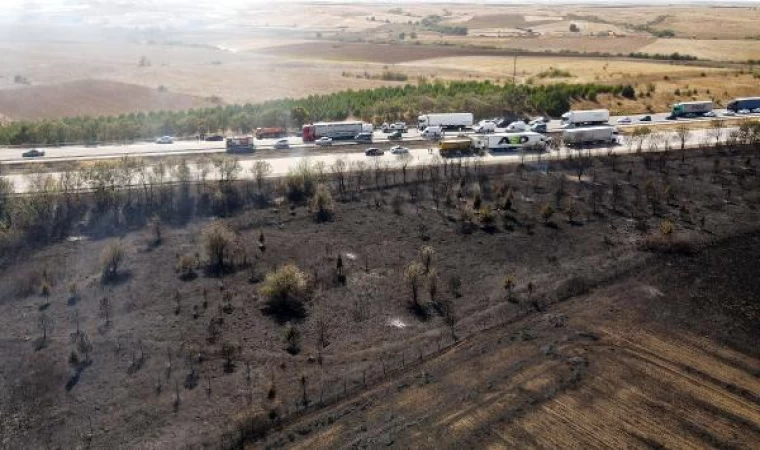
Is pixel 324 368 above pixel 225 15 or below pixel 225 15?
below

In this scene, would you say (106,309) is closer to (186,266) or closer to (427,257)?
(186,266)

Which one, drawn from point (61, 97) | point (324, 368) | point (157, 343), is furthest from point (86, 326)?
point (61, 97)

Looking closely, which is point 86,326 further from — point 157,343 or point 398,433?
point 398,433

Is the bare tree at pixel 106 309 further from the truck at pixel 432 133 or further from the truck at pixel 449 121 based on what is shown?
the truck at pixel 449 121

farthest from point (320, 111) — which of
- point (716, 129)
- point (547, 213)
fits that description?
point (716, 129)

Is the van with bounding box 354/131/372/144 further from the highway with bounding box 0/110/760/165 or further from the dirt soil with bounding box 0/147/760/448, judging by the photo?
the dirt soil with bounding box 0/147/760/448

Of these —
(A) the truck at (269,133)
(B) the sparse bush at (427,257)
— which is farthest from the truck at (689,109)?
(B) the sparse bush at (427,257)
